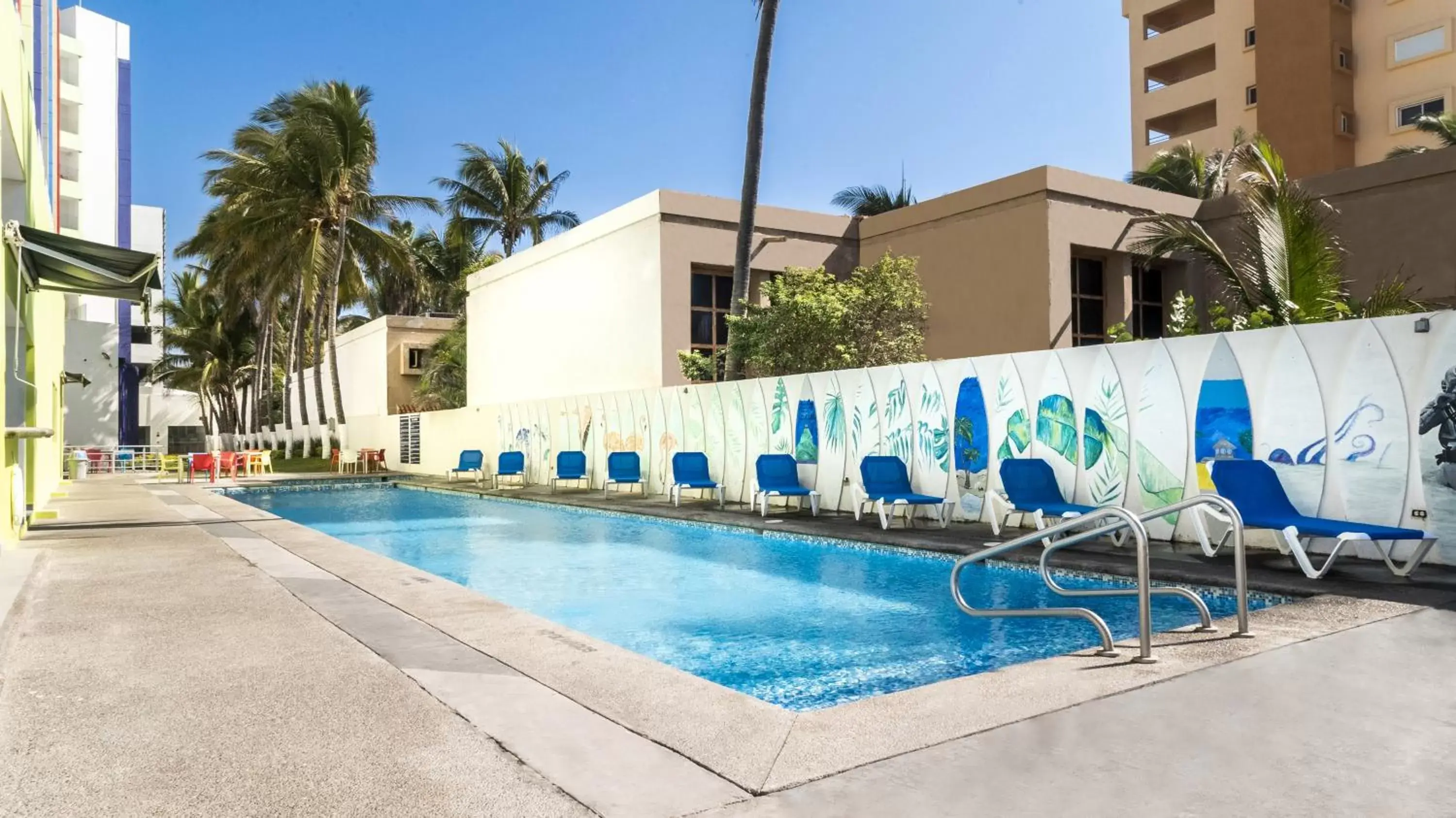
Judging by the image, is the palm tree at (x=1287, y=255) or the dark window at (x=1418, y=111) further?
the dark window at (x=1418, y=111)

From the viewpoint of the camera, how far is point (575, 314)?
23.0 meters

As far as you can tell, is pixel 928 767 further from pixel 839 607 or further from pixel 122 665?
pixel 839 607

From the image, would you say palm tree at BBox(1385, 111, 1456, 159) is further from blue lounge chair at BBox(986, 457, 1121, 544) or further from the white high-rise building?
the white high-rise building

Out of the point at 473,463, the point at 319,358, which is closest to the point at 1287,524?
the point at 473,463

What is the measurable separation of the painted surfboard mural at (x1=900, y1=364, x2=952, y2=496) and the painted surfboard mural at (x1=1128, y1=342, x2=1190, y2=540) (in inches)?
91.2

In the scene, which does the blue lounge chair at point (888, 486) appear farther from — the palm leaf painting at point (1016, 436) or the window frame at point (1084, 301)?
the window frame at point (1084, 301)

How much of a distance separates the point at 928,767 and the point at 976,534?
710cm

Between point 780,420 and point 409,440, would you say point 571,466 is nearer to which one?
point 780,420

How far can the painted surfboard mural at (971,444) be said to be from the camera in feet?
34.4

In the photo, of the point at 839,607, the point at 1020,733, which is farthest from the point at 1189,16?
the point at 1020,733

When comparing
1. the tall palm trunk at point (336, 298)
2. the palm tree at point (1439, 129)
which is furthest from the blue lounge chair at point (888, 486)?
the tall palm trunk at point (336, 298)

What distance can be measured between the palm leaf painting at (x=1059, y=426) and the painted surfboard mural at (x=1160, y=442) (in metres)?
0.70

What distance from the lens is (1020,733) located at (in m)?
3.11

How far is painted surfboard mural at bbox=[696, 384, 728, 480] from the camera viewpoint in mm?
14602
